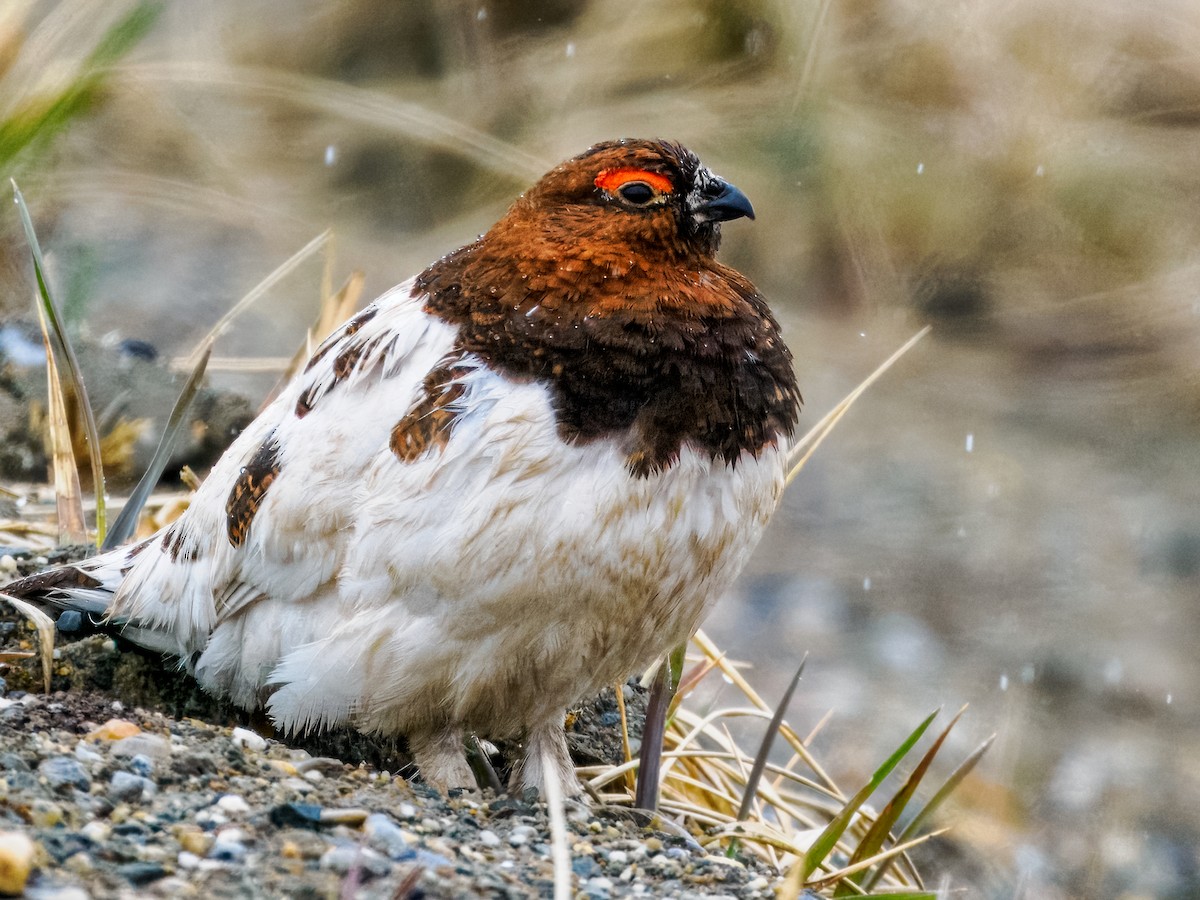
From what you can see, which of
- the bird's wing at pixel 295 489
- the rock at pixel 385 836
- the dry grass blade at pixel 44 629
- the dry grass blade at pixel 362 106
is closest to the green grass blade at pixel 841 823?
the rock at pixel 385 836

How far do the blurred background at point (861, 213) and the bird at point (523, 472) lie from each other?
356cm

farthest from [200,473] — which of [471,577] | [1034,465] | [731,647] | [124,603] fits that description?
[1034,465]

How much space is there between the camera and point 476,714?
9.59ft

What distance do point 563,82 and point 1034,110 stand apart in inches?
95.1

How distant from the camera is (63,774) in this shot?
2.19 meters

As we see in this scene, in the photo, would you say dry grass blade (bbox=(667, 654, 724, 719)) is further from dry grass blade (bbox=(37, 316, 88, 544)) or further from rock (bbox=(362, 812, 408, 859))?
dry grass blade (bbox=(37, 316, 88, 544))

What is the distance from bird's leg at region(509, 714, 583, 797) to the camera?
3061 mm

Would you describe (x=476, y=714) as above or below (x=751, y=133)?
below

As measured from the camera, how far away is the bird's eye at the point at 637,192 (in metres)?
2.71

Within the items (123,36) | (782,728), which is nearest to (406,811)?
(782,728)

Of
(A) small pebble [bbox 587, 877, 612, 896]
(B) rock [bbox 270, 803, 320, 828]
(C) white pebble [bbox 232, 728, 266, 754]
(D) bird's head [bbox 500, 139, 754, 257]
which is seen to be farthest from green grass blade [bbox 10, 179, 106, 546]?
(A) small pebble [bbox 587, 877, 612, 896]

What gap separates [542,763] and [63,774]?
3.81 feet

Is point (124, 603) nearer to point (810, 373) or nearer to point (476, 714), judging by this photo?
point (476, 714)

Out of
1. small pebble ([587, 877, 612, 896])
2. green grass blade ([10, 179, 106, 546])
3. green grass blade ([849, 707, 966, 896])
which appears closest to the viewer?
small pebble ([587, 877, 612, 896])
